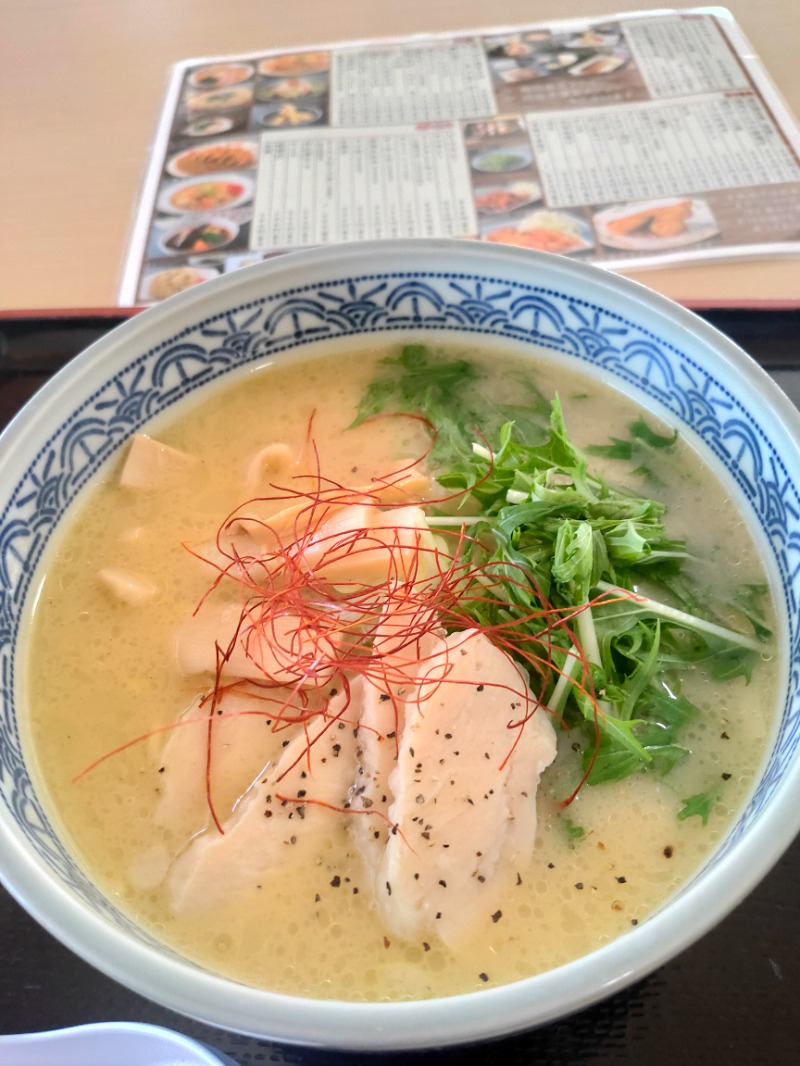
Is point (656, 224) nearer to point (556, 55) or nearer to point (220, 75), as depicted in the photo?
point (556, 55)

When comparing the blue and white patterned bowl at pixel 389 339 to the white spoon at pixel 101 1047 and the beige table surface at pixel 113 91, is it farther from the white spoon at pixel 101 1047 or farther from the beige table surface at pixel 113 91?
the beige table surface at pixel 113 91

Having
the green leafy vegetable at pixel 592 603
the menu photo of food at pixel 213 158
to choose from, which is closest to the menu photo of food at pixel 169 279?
the menu photo of food at pixel 213 158

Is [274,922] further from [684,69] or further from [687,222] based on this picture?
[684,69]

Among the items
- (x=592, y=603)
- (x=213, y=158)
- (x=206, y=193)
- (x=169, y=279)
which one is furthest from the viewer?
(x=213, y=158)

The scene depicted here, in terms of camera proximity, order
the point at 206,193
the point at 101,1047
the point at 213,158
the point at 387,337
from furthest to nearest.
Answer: the point at 213,158 < the point at 206,193 < the point at 387,337 < the point at 101,1047

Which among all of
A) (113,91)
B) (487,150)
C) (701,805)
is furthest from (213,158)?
(701,805)

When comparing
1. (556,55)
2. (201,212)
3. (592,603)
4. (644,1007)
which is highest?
(556,55)
